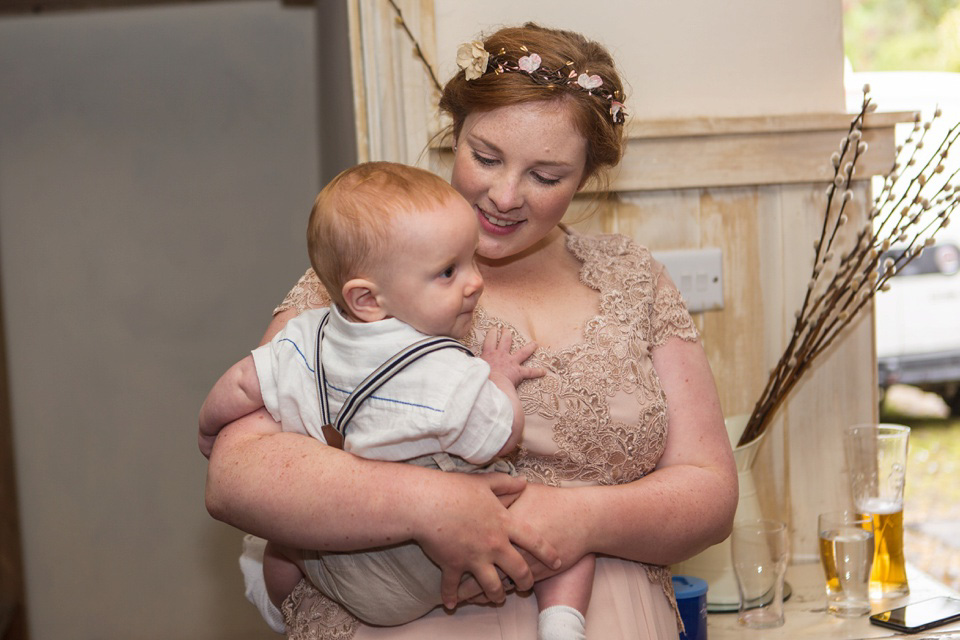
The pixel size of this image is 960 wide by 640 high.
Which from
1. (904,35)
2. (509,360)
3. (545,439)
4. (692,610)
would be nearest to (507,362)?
(509,360)

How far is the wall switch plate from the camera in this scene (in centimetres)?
204

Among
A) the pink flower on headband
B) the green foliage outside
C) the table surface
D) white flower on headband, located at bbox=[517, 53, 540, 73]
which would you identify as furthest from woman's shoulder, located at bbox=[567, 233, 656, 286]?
the green foliage outside

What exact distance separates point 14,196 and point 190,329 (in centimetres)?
83

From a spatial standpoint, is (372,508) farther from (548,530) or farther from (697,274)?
(697,274)

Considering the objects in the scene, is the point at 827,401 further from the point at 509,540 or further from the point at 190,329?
the point at 190,329

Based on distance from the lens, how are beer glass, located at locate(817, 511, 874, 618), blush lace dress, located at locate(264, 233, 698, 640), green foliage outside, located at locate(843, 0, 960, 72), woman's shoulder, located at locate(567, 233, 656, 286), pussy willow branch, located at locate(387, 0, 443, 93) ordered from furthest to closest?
green foliage outside, located at locate(843, 0, 960, 72)
pussy willow branch, located at locate(387, 0, 443, 93)
beer glass, located at locate(817, 511, 874, 618)
woman's shoulder, located at locate(567, 233, 656, 286)
blush lace dress, located at locate(264, 233, 698, 640)

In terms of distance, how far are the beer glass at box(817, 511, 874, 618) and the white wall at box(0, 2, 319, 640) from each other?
2.60 meters

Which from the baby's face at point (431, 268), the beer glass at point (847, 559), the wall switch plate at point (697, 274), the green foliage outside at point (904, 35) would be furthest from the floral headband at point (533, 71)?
the green foliage outside at point (904, 35)

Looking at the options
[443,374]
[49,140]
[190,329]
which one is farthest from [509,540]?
[49,140]

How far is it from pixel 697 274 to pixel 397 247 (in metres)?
1.04

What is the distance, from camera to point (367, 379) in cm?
118

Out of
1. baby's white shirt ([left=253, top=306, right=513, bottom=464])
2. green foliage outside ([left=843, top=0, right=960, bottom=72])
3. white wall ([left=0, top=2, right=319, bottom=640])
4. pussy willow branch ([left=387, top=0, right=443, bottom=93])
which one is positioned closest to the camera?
baby's white shirt ([left=253, top=306, right=513, bottom=464])

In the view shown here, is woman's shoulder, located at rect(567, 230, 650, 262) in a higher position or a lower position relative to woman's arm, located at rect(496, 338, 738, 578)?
higher

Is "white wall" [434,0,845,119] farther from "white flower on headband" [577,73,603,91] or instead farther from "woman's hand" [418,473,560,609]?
"woman's hand" [418,473,560,609]
